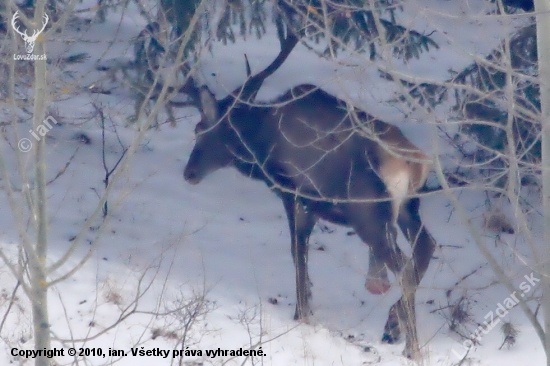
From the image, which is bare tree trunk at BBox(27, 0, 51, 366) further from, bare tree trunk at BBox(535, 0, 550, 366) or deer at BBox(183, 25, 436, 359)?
deer at BBox(183, 25, 436, 359)

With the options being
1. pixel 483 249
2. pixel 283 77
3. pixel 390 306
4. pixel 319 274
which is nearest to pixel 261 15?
pixel 283 77

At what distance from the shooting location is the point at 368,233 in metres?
5.95

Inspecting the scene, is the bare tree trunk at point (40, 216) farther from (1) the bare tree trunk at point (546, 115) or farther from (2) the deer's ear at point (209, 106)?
(2) the deer's ear at point (209, 106)

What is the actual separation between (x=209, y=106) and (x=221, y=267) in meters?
1.58

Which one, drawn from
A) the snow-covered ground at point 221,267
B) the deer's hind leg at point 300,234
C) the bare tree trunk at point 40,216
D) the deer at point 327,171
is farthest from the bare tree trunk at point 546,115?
the deer's hind leg at point 300,234

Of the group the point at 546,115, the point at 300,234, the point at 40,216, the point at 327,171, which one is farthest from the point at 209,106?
the point at 546,115

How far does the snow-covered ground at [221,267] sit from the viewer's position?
17.0 ft

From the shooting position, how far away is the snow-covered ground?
5195mm

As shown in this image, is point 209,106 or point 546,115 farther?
point 209,106

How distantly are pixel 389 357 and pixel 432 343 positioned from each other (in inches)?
17.7

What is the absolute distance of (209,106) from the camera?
6.50 metres

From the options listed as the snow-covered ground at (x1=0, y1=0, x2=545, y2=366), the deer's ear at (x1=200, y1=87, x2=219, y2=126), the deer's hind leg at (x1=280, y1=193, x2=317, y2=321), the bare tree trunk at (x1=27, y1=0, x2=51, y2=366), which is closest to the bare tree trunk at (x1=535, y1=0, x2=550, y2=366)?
the snow-covered ground at (x1=0, y1=0, x2=545, y2=366)

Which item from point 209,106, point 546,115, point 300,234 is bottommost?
point 546,115

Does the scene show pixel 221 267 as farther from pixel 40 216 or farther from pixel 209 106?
pixel 40 216
